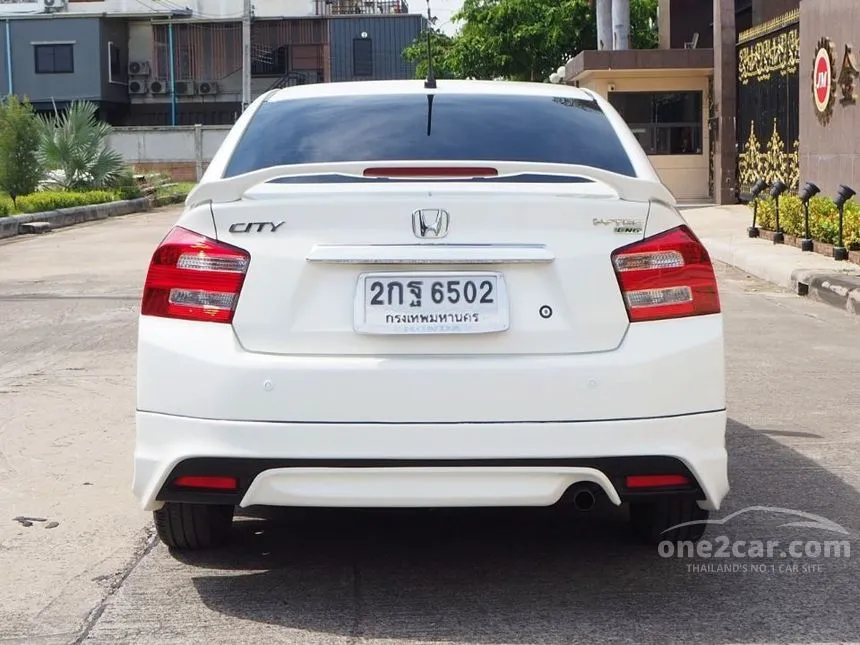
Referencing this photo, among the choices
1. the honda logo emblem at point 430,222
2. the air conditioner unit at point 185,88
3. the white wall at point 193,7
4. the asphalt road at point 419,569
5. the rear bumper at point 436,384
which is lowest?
the asphalt road at point 419,569

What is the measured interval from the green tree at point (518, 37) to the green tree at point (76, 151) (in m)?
11.9

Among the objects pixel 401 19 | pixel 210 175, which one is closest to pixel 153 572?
pixel 210 175

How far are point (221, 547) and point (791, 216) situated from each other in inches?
552

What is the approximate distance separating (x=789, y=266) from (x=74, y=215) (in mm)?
16567

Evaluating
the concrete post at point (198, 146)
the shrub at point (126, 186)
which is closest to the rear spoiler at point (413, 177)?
the shrub at point (126, 186)

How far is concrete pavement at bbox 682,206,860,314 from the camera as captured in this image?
12328mm

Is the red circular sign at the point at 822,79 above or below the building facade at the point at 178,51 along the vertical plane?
below

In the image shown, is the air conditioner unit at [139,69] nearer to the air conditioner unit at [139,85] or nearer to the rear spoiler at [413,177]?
the air conditioner unit at [139,85]

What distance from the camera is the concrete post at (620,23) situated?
3095 centimetres

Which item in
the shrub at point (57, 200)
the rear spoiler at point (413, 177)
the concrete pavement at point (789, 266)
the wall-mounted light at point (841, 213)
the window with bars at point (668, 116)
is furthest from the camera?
the window with bars at point (668, 116)

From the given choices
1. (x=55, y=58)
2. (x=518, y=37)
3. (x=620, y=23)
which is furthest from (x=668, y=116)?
(x=55, y=58)

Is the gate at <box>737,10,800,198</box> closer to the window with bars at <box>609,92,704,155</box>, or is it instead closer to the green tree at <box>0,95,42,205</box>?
the window with bars at <box>609,92,704,155</box>

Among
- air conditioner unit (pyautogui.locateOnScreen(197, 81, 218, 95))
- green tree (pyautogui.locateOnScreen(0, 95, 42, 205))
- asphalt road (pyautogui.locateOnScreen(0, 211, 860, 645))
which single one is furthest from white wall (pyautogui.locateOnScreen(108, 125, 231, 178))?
asphalt road (pyautogui.locateOnScreen(0, 211, 860, 645))

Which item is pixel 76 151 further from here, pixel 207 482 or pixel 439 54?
pixel 207 482
